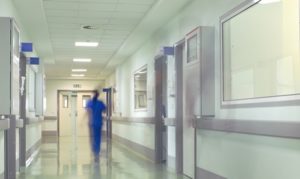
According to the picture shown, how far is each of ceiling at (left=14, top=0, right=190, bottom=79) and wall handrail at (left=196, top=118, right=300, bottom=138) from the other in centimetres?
275

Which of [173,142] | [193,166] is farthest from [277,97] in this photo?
[173,142]

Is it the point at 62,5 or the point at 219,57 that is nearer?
the point at 219,57

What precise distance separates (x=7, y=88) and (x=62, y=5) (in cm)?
280

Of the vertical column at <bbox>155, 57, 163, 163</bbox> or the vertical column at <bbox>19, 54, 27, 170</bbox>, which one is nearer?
the vertical column at <bbox>19, 54, 27, 170</bbox>

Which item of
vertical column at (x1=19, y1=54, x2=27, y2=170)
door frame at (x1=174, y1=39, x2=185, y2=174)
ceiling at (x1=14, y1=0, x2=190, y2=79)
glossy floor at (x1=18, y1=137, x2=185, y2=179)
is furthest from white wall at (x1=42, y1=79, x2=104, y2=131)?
door frame at (x1=174, y1=39, x2=185, y2=174)

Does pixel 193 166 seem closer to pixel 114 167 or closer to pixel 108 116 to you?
pixel 114 167

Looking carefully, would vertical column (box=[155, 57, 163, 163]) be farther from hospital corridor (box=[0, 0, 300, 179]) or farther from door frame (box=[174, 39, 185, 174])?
door frame (box=[174, 39, 185, 174])

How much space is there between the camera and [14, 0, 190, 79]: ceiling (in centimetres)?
829

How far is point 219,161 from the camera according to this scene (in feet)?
20.3

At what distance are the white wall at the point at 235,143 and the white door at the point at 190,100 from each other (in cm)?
40

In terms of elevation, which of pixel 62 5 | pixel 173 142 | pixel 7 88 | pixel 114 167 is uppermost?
pixel 62 5

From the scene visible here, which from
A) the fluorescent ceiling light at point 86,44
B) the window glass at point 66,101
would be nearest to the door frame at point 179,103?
the fluorescent ceiling light at point 86,44

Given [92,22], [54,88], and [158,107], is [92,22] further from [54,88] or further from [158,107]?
[54,88]

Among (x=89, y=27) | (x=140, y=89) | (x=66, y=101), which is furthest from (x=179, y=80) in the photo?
(x=66, y=101)
